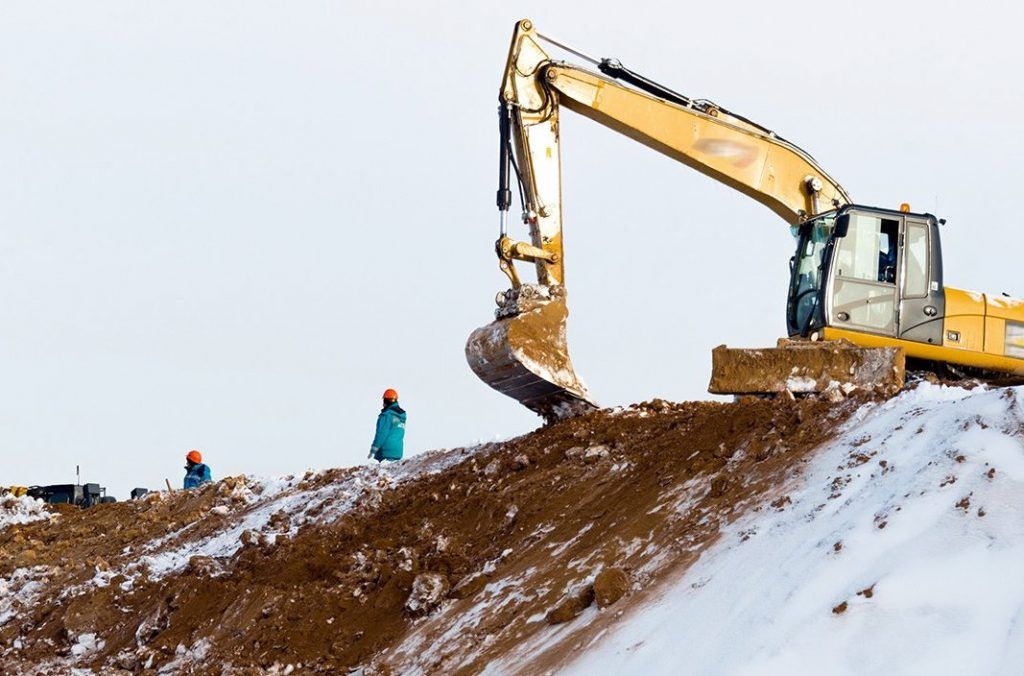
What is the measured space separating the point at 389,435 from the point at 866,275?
540 cm

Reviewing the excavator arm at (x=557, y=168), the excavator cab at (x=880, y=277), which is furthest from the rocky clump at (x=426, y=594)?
the excavator cab at (x=880, y=277)

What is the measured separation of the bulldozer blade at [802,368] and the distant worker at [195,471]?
26.5ft

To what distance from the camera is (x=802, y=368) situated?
1217cm

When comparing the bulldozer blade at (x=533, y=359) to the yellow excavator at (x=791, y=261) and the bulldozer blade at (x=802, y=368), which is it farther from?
the bulldozer blade at (x=802, y=368)

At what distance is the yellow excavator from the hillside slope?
2.40 feet

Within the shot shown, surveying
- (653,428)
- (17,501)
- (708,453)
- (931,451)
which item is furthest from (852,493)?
(17,501)

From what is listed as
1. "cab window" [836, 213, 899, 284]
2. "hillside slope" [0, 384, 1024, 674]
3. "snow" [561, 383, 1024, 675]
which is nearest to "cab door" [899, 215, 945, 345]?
"cab window" [836, 213, 899, 284]

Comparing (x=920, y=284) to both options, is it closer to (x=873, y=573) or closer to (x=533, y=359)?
(x=533, y=359)

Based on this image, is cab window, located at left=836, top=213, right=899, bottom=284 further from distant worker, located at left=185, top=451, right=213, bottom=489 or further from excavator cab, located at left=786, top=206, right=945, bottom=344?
→ distant worker, located at left=185, top=451, right=213, bottom=489

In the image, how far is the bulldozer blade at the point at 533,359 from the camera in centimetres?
1233

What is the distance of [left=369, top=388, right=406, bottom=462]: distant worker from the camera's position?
627 inches

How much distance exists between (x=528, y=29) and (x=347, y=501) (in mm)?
4608

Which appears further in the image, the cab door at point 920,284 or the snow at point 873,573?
the cab door at point 920,284

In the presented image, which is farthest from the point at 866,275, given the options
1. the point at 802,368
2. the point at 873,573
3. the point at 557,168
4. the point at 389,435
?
the point at 873,573
